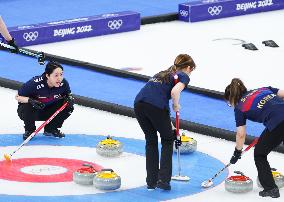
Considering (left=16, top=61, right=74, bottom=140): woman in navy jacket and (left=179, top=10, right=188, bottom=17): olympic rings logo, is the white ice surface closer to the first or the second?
(left=16, top=61, right=74, bottom=140): woman in navy jacket

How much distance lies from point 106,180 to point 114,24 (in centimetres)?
953

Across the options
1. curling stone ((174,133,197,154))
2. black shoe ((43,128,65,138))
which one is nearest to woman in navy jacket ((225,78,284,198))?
curling stone ((174,133,197,154))

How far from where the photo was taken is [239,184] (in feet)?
39.4

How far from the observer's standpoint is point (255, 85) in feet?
57.0

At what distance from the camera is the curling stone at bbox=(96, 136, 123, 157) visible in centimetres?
1338

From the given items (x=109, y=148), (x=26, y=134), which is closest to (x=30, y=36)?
(x=26, y=134)

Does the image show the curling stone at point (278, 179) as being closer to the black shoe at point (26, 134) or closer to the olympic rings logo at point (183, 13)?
the black shoe at point (26, 134)

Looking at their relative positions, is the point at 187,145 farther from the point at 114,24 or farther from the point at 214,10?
the point at 214,10

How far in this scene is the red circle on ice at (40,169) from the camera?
12.6 metres

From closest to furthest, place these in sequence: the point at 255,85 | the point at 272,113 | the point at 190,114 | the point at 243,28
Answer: the point at 272,113 → the point at 190,114 → the point at 255,85 → the point at 243,28

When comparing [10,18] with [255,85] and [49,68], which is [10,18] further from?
[49,68]

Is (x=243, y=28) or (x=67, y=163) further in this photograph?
(x=243, y=28)

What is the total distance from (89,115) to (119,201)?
152 inches

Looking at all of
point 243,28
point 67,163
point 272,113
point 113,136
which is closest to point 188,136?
point 113,136
